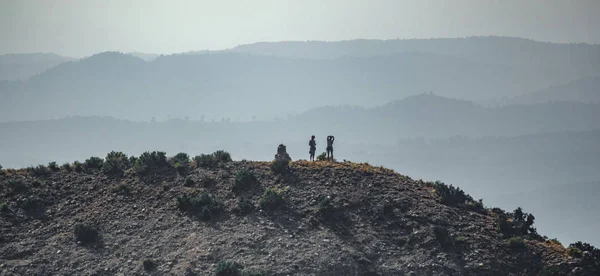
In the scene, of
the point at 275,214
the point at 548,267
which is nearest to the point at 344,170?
the point at 275,214

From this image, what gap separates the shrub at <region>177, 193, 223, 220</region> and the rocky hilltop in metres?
0.07

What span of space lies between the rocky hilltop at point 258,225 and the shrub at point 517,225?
0.25ft

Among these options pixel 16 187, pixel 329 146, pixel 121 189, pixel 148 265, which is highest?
pixel 329 146

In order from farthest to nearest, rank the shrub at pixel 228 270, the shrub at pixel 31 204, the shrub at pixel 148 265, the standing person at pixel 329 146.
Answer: the standing person at pixel 329 146 → the shrub at pixel 31 204 → the shrub at pixel 148 265 → the shrub at pixel 228 270

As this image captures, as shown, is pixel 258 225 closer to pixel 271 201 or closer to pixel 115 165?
pixel 271 201

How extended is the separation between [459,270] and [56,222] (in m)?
22.8

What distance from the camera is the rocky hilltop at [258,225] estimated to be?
116ft

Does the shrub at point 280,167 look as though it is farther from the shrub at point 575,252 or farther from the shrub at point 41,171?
the shrub at point 575,252

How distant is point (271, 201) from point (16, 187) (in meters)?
16.6

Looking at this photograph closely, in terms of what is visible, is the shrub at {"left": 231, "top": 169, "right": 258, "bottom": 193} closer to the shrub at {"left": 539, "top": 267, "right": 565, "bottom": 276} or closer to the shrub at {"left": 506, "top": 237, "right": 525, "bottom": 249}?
the shrub at {"left": 506, "top": 237, "right": 525, "bottom": 249}

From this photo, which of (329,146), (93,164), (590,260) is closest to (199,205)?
(329,146)

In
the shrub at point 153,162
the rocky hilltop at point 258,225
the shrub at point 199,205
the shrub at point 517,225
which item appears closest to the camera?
the rocky hilltop at point 258,225

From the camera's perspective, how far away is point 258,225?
38.2 meters

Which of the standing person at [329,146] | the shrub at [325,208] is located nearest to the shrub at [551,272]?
the shrub at [325,208]
